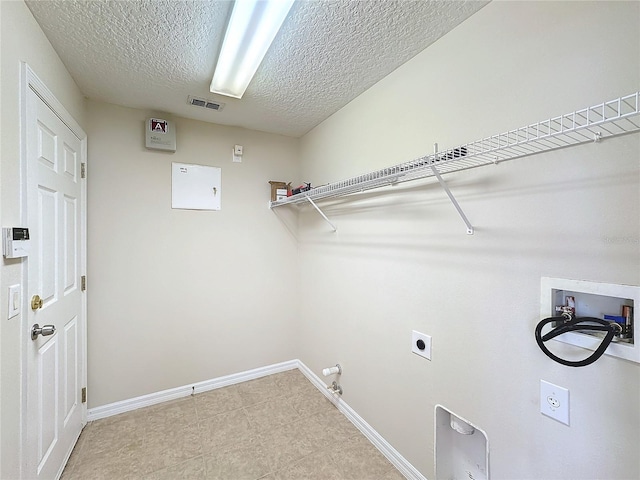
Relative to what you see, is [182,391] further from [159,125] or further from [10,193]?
[159,125]

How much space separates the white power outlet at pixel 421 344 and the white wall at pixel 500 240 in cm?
4

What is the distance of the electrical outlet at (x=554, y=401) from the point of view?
100 cm

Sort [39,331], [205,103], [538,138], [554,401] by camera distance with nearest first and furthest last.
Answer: [538,138] → [554,401] → [39,331] → [205,103]

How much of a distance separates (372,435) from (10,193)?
241 centimetres

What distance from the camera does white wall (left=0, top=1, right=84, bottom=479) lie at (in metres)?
1.07

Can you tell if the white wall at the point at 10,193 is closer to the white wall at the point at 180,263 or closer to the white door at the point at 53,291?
the white door at the point at 53,291

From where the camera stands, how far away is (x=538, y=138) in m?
0.82

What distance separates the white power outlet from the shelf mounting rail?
0.66 metres

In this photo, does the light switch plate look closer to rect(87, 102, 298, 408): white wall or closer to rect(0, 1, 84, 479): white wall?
rect(0, 1, 84, 479): white wall

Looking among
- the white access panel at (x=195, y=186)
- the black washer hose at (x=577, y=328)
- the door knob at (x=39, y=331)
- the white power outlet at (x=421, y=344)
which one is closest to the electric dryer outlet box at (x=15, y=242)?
the door knob at (x=39, y=331)


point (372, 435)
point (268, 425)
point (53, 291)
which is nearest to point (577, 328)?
point (372, 435)

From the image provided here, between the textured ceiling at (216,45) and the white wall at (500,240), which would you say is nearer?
the white wall at (500,240)

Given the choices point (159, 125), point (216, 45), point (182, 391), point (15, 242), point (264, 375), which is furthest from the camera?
point (264, 375)

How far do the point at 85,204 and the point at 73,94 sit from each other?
0.76m
